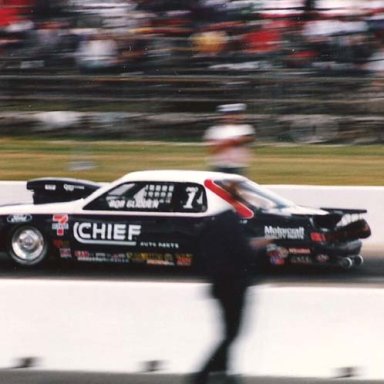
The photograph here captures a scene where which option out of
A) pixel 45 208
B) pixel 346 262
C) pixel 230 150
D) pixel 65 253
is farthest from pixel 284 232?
pixel 45 208

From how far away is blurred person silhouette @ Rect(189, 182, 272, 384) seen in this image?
6090 millimetres

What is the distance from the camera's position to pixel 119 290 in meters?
6.65

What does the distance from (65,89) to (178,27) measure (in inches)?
81.4

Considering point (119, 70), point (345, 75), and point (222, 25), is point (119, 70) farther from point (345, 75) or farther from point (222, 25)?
point (345, 75)

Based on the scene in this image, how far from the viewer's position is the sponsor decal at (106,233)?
1228 cm

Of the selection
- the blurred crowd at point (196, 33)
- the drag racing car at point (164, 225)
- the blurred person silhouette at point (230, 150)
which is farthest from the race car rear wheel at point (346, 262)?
the blurred crowd at point (196, 33)

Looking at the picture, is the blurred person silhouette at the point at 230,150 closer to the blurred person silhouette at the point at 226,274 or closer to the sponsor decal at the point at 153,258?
the sponsor decal at the point at 153,258

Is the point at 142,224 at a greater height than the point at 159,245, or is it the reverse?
the point at 142,224

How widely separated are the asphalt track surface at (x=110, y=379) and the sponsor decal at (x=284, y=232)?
554 cm

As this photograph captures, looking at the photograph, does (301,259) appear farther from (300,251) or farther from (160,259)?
(160,259)

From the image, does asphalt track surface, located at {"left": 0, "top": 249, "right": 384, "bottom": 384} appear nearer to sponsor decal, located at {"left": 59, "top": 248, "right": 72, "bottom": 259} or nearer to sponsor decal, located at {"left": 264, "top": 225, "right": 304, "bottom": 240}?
sponsor decal, located at {"left": 59, "top": 248, "right": 72, "bottom": 259}

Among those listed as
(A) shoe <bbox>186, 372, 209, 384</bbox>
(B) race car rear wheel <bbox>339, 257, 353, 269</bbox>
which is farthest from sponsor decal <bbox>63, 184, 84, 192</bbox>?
(A) shoe <bbox>186, 372, 209, 384</bbox>

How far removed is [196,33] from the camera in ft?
57.1

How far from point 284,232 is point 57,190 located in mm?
2741
